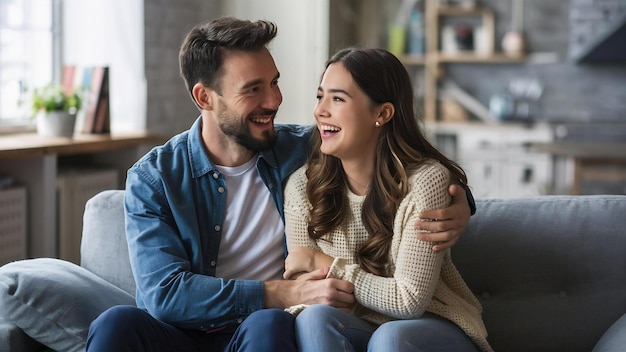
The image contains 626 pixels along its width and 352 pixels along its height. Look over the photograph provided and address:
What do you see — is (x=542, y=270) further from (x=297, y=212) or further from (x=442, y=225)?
(x=297, y=212)

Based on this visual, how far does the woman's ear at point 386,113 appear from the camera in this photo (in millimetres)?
2142

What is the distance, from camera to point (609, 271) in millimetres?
2332

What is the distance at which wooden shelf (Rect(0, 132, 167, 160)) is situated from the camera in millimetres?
3395

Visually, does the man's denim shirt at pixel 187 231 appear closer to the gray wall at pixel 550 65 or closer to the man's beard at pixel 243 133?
the man's beard at pixel 243 133

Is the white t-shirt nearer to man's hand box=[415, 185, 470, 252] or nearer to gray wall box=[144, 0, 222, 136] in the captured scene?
man's hand box=[415, 185, 470, 252]

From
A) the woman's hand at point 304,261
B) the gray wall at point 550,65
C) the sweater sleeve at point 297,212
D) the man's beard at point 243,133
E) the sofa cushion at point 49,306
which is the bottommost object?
the sofa cushion at point 49,306

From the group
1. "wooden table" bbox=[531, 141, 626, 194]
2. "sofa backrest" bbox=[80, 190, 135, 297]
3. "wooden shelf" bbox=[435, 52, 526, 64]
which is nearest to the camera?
"sofa backrest" bbox=[80, 190, 135, 297]

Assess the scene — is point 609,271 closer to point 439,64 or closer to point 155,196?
point 155,196

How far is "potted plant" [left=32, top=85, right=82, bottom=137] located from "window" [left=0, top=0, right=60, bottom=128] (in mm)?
99

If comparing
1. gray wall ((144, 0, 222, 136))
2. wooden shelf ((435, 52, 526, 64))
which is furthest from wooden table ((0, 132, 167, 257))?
wooden shelf ((435, 52, 526, 64))

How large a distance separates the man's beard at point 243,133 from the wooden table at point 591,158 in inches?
132

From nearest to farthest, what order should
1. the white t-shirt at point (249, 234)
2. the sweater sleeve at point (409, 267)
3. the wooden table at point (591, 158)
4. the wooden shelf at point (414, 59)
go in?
1. the sweater sleeve at point (409, 267)
2. the white t-shirt at point (249, 234)
3. the wooden table at point (591, 158)
4. the wooden shelf at point (414, 59)

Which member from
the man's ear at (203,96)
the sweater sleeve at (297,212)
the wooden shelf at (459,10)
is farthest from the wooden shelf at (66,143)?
the wooden shelf at (459,10)

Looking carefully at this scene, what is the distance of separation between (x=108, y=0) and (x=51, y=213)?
50.9 inches
